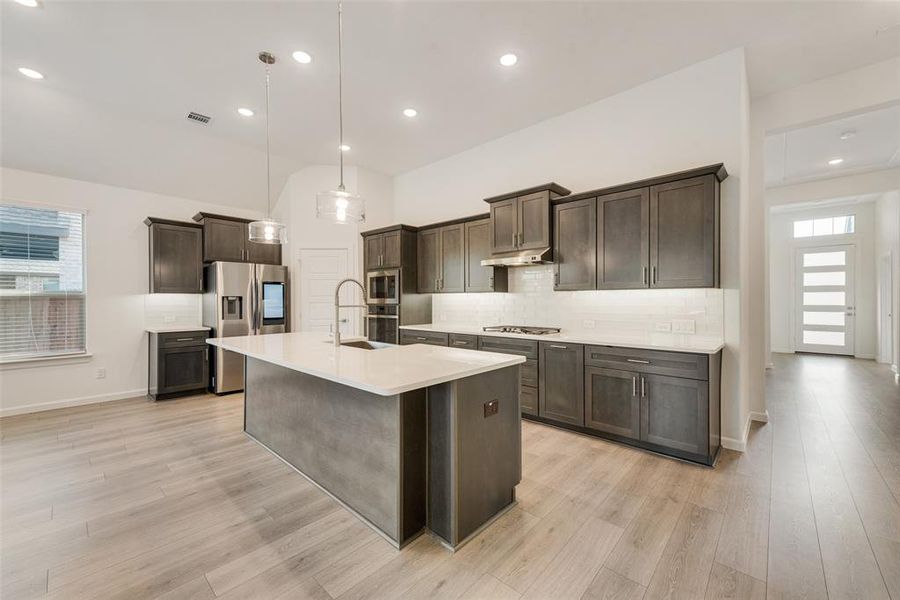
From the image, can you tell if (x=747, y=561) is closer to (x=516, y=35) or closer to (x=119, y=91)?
(x=516, y=35)

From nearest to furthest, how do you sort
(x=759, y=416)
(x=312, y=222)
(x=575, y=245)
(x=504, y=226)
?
(x=575, y=245)
(x=759, y=416)
(x=504, y=226)
(x=312, y=222)

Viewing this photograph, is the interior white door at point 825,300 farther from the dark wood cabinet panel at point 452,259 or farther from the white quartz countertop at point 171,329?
the white quartz countertop at point 171,329

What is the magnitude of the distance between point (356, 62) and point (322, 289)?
140 inches

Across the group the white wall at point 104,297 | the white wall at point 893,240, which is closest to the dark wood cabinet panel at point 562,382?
the white wall at point 104,297

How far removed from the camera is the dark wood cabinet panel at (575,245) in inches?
146

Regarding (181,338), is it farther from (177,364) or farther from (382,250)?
(382,250)

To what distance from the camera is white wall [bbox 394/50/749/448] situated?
3221 millimetres

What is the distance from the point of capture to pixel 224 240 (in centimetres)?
558

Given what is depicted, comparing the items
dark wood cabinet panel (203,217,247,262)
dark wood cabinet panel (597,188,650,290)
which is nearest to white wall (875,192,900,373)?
dark wood cabinet panel (597,188,650,290)

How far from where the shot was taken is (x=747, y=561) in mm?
1875

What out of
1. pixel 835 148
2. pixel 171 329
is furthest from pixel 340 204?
pixel 835 148

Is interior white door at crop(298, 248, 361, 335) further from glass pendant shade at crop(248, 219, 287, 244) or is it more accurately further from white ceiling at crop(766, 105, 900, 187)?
white ceiling at crop(766, 105, 900, 187)

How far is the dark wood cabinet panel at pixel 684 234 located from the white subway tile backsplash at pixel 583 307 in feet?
1.22

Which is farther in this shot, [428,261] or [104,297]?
[428,261]
